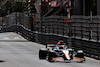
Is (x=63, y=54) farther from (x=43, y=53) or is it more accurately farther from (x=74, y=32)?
(x=74, y=32)

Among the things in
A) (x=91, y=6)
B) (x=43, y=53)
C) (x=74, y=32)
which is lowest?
(x=43, y=53)

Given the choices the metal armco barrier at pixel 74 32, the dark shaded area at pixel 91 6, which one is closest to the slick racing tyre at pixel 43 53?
the metal armco barrier at pixel 74 32

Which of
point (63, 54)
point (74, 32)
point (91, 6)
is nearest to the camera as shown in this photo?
point (63, 54)

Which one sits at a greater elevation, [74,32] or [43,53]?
[74,32]

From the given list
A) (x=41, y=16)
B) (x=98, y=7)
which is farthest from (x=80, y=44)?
(x=98, y=7)

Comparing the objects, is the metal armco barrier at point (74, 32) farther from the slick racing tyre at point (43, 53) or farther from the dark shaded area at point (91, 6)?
the dark shaded area at point (91, 6)

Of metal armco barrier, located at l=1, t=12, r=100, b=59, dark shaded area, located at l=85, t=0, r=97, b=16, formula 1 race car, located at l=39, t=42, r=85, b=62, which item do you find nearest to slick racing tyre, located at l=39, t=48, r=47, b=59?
formula 1 race car, located at l=39, t=42, r=85, b=62

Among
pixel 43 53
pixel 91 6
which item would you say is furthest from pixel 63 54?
pixel 91 6

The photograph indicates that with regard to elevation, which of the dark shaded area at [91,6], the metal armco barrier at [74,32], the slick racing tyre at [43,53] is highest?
the dark shaded area at [91,6]

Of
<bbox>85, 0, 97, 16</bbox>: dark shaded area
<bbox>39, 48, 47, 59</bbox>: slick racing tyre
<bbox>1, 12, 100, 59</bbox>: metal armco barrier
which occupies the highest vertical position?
<bbox>85, 0, 97, 16</bbox>: dark shaded area

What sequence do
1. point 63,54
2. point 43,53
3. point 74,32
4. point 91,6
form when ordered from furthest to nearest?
1. point 91,6
2. point 74,32
3. point 43,53
4. point 63,54

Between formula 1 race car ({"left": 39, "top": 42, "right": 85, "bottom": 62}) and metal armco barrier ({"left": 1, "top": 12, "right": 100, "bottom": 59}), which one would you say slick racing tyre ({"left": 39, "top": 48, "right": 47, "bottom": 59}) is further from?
metal armco barrier ({"left": 1, "top": 12, "right": 100, "bottom": 59})

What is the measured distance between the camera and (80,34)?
20.2m

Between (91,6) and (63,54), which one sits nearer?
(63,54)
